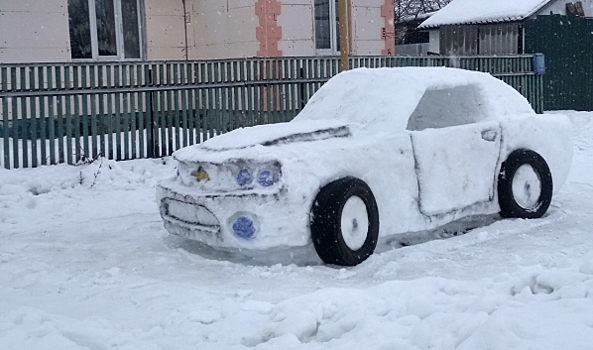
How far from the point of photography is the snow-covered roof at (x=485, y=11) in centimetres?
2205

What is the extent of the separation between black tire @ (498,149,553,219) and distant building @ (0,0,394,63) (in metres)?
8.81

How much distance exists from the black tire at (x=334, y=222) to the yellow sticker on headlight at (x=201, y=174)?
3.01 feet

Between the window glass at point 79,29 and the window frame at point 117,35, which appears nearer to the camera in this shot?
the window glass at point 79,29

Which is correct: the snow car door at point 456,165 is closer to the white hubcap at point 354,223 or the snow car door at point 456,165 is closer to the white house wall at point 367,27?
the white hubcap at point 354,223

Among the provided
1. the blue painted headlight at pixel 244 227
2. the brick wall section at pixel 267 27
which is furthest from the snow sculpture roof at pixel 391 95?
the brick wall section at pixel 267 27

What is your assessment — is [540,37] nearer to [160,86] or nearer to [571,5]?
[571,5]

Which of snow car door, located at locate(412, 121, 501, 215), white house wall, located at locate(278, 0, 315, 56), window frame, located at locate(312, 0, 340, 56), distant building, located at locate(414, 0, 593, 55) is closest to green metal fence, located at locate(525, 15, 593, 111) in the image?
distant building, located at locate(414, 0, 593, 55)

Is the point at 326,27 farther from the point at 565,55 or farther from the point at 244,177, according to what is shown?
the point at 244,177

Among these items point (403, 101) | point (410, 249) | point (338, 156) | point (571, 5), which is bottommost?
point (410, 249)

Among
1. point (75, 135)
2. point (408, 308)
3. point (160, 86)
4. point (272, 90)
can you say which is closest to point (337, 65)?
point (272, 90)

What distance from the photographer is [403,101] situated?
275 inches

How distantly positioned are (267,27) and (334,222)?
33.8ft

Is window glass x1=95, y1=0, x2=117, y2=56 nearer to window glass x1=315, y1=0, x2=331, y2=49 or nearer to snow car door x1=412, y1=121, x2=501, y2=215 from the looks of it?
window glass x1=315, y1=0, x2=331, y2=49

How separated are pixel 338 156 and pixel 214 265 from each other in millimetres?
1278
